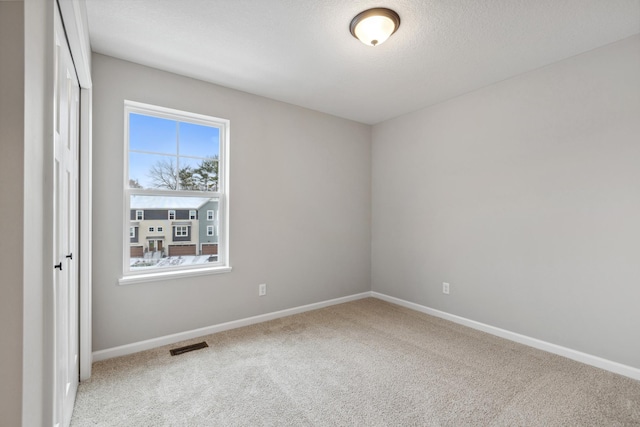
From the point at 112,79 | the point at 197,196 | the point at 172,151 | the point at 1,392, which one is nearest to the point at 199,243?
the point at 197,196

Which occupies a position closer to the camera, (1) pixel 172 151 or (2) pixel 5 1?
(2) pixel 5 1

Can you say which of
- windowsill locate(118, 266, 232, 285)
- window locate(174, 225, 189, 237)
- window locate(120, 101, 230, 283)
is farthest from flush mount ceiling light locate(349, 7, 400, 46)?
windowsill locate(118, 266, 232, 285)

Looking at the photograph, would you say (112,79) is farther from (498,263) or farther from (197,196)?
(498,263)

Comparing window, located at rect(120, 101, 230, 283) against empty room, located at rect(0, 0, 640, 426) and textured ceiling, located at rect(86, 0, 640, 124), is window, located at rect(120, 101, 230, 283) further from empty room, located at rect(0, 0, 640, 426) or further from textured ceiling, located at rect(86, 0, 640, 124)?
textured ceiling, located at rect(86, 0, 640, 124)

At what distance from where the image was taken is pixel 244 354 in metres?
2.62

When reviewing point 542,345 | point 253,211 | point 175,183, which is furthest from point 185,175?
point 542,345

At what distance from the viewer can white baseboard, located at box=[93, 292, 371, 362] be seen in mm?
2535

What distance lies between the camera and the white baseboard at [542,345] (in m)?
2.31

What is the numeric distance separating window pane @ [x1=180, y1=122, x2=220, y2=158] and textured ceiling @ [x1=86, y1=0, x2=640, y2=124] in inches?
19.6

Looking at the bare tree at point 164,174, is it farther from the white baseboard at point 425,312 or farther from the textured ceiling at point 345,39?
the white baseboard at point 425,312

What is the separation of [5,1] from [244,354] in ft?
8.47

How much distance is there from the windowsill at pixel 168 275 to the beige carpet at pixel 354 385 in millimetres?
629

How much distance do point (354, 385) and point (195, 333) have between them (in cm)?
168

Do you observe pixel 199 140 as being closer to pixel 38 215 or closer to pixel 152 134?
pixel 152 134
